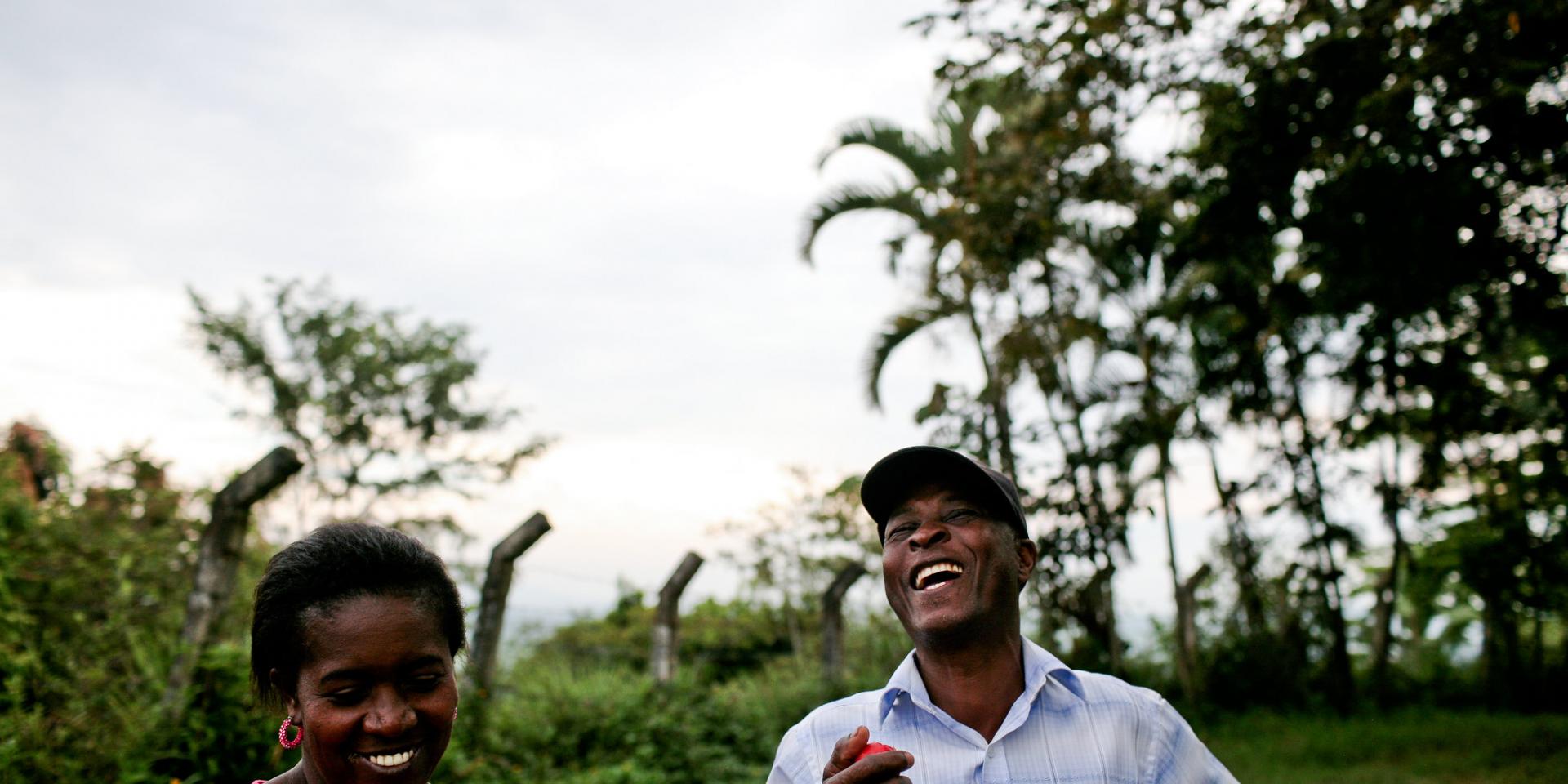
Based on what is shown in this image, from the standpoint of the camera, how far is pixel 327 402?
2969 centimetres

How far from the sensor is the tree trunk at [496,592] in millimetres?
8477

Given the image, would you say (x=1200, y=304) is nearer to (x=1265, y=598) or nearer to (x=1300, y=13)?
(x=1300, y=13)

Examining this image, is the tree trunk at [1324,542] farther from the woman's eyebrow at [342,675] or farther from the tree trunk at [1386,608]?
the woman's eyebrow at [342,675]

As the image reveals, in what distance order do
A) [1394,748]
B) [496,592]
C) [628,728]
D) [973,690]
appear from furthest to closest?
[1394,748], [628,728], [496,592], [973,690]

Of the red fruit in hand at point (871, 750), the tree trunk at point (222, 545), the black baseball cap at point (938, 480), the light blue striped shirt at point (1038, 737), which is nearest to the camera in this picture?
the red fruit in hand at point (871, 750)

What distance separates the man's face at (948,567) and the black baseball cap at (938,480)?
2cm

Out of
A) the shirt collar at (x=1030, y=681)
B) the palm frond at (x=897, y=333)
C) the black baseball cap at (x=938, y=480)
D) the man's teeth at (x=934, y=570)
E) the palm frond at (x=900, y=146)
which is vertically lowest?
the shirt collar at (x=1030, y=681)

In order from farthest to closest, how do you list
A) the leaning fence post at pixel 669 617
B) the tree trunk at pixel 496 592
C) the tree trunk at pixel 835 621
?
the tree trunk at pixel 835 621
the leaning fence post at pixel 669 617
the tree trunk at pixel 496 592

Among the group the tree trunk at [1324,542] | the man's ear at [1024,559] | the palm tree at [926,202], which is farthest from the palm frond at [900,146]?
the man's ear at [1024,559]

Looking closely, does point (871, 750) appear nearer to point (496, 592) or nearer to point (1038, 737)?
point (1038, 737)

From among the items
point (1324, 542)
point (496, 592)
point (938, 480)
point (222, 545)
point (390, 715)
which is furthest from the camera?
point (1324, 542)

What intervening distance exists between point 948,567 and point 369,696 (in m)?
1.32

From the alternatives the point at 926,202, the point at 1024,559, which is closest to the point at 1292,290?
the point at 926,202

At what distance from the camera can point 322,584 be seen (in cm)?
208
